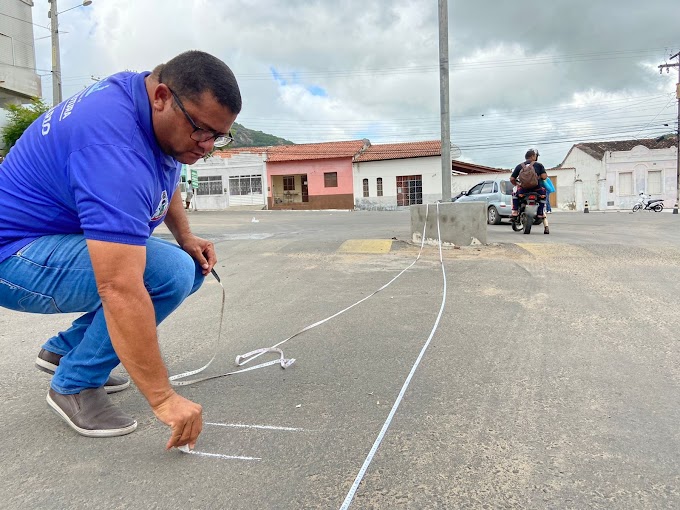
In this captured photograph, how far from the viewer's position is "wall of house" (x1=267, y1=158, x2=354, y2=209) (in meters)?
35.9

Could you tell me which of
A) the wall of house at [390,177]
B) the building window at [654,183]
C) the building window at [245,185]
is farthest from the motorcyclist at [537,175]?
the building window at [654,183]

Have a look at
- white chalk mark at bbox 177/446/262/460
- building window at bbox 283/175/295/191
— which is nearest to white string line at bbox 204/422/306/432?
white chalk mark at bbox 177/446/262/460

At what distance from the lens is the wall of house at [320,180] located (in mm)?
35875

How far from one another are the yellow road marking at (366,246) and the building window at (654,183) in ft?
121

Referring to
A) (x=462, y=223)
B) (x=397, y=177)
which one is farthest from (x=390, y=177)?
(x=462, y=223)

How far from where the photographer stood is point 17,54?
685 inches

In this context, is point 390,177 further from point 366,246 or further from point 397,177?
point 366,246

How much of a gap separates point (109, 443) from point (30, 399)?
730 millimetres

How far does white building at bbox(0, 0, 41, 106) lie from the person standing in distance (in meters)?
19.2

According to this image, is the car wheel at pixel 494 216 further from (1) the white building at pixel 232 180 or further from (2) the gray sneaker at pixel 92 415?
(1) the white building at pixel 232 180

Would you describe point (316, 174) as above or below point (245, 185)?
above

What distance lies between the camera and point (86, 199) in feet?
4.99

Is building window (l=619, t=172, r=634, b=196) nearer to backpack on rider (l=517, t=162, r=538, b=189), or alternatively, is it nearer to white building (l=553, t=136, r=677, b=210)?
white building (l=553, t=136, r=677, b=210)

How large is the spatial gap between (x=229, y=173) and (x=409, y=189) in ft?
44.6
